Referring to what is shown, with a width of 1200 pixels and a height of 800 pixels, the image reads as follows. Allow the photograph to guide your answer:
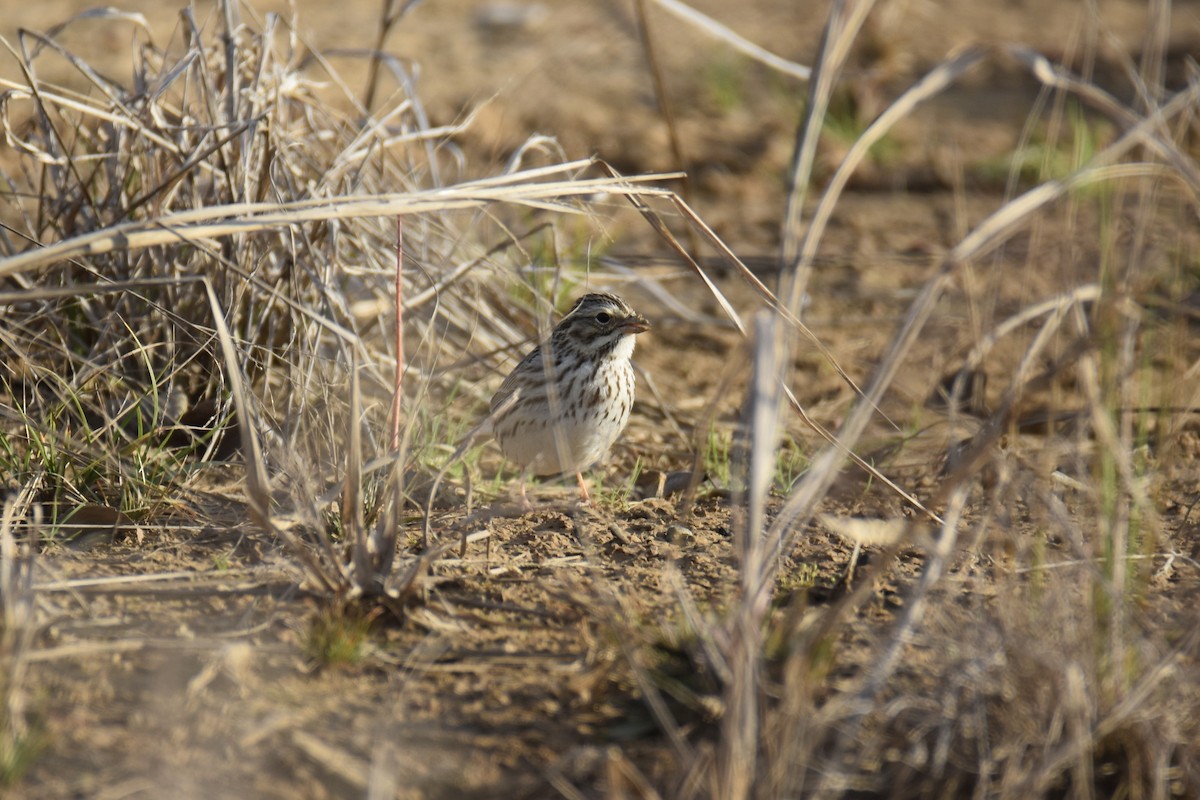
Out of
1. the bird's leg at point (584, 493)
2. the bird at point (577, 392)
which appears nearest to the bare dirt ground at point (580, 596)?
the bird's leg at point (584, 493)

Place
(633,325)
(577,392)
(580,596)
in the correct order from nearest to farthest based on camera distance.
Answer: (580,596) < (577,392) < (633,325)

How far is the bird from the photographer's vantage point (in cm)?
477

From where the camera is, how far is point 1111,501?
3.38 m

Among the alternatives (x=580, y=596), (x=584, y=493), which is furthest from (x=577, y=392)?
(x=580, y=596)

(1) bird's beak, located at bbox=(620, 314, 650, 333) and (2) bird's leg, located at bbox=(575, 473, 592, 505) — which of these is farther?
(1) bird's beak, located at bbox=(620, 314, 650, 333)

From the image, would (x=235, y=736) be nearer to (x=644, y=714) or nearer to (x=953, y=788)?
(x=644, y=714)

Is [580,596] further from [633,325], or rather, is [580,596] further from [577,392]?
[633,325]

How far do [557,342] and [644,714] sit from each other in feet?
6.89

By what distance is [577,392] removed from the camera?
15.8 feet

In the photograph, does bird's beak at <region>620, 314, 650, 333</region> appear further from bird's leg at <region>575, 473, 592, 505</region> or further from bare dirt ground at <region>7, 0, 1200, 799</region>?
bird's leg at <region>575, 473, 592, 505</region>

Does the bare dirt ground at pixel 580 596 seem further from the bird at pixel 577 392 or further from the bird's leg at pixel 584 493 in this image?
the bird at pixel 577 392

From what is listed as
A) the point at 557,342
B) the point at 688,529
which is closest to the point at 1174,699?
the point at 688,529

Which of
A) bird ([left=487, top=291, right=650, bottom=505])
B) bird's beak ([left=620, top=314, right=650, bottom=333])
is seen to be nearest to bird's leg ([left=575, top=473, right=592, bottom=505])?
bird ([left=487, top=291, right=650, bottom=505])

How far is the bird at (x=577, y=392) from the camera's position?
15.6 ft
